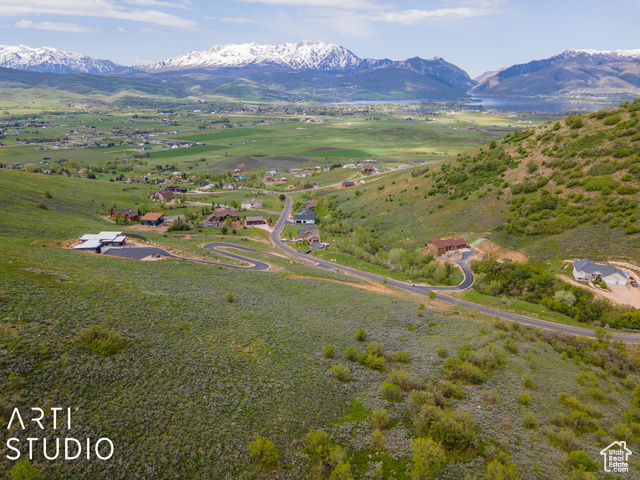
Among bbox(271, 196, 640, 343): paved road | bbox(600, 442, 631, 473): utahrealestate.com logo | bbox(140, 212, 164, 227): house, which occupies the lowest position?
bbox(271, 196, 640, 343): paved road

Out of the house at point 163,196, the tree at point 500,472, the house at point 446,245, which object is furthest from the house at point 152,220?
the tree at point 500,472

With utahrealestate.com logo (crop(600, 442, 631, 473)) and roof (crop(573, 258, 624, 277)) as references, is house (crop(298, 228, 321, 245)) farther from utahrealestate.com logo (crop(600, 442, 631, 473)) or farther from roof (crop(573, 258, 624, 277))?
utahrealestate.com logo (crop(600, 442, 631, 473))

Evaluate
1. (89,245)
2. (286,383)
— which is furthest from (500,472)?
(89,245)

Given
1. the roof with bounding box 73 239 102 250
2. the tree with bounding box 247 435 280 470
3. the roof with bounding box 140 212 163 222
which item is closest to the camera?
the tree with bounding box 247 435 280 470

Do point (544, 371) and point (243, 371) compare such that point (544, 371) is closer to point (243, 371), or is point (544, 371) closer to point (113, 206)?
point (243, 371)

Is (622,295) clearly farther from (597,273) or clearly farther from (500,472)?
(500,472)

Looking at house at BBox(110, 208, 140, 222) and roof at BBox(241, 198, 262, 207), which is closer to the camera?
house at BBox(110, 208, 140, 222)

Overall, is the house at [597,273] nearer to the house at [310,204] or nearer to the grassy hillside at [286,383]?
the grassy hillside at [286,383]

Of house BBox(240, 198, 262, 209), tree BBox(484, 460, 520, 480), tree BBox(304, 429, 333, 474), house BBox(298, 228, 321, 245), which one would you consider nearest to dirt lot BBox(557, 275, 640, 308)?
tree BBox(484, 460, 520, 480)
